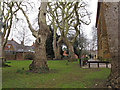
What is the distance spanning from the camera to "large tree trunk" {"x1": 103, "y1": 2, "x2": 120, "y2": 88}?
5.96 m

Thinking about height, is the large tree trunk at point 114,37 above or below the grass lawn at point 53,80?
above

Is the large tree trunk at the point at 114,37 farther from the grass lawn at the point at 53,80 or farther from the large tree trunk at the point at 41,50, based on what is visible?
the large tree trunk at the point at 41,50

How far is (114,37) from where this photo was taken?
598 cm

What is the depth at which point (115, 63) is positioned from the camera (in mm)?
6191

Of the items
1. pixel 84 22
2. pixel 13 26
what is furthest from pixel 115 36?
pixel 84 22

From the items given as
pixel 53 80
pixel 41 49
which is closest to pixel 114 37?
pixel 53 80

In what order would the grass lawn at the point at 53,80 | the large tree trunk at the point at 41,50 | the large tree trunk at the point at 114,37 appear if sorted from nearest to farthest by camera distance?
1. the large tree trunk at the point at 114,37
2. the grass lawn at the point at 53,80
3. the large tree trunk at the point at 41,50

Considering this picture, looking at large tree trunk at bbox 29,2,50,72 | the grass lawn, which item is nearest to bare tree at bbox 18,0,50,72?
large tree trunk at bbox 29,2,50,72

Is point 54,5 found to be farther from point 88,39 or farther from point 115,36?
point 88,39

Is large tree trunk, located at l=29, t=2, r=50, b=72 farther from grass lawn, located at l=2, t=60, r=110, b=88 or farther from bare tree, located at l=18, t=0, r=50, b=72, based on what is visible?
grass lawn, located at l=2, t=60, r=110, b=88

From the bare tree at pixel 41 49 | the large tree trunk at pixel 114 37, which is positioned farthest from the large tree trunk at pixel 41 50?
the large tree trunk at pixel 114 37

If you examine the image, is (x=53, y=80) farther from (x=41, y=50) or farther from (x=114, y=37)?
(x=41, y=50)

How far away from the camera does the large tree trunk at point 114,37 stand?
5.96 metres

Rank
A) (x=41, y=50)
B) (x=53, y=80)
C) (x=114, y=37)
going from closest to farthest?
(x=114, y=37), (x=53, y=80), (x=41, y=50)
